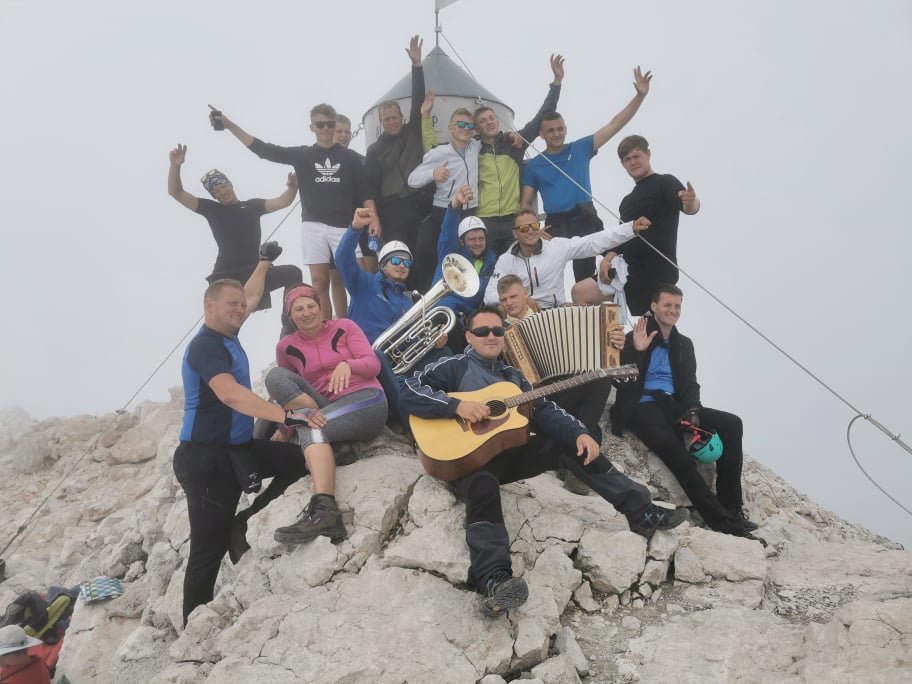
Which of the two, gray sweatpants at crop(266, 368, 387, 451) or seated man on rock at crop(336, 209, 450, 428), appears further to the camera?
seated man on rock at crop(336, 209, 450, 428)

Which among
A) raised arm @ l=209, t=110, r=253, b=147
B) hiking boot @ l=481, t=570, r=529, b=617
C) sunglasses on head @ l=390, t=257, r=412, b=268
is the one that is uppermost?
raised arm @ l=209, t=110, r=253, b=147

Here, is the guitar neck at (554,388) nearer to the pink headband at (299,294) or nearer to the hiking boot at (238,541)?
the pink headband at (299,294)

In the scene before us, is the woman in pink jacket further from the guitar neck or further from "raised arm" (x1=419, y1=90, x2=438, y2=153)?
"raised arm" (x1=419, y1=90, x2=438, y2=153)

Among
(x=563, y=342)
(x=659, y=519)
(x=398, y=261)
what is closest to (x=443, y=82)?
(x=398, y=261)

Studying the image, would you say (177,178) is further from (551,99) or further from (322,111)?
(551,99)

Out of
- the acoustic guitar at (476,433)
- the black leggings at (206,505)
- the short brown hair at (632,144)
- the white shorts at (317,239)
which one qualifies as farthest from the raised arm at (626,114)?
the black leggings at (206,505)

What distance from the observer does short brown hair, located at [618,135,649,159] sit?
6809 millimetres

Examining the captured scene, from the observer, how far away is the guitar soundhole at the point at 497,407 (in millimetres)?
4535

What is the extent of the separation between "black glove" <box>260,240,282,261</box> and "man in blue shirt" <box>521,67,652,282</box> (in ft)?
11.5

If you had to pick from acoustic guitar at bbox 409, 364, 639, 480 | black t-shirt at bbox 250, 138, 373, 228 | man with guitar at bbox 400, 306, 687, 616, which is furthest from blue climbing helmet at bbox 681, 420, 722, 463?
black t-shirt at bbox 250, 138, 373, 228

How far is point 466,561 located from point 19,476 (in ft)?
30.2

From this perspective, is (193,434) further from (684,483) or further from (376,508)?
(684,483)

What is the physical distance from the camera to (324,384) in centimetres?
517

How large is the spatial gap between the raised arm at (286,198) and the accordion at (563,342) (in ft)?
11.6
